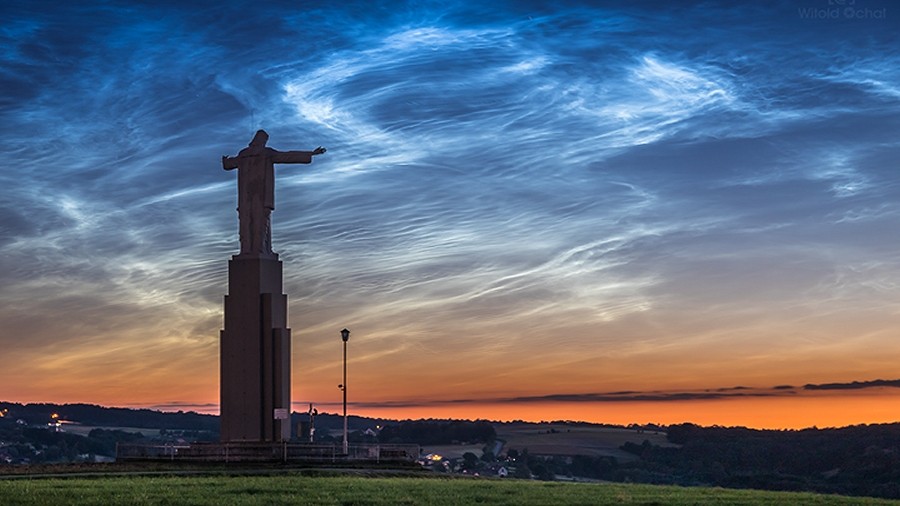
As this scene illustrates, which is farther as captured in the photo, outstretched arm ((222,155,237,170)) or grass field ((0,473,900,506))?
outstretched arm ((222,155,237,170))

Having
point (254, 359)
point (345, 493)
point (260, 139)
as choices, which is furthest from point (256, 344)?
point (345, 493)

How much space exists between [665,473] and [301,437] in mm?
60771

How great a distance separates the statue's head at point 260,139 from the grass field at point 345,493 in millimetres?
26188

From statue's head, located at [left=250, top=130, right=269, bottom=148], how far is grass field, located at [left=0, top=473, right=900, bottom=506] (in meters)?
26.2

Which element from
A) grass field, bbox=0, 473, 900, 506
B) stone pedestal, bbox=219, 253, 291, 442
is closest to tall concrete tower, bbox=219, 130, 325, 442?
stone pedestal, bbox=219, 253, 291, 442

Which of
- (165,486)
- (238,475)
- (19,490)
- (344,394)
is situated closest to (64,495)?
(19,490)

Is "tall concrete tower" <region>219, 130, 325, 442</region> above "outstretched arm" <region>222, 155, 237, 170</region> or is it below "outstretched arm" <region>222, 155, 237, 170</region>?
below

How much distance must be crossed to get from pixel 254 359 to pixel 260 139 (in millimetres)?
11837

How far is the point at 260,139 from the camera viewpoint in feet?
212

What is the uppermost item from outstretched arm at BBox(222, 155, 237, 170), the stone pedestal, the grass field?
outstretched arm at BBox(222, 155, 237, 170)

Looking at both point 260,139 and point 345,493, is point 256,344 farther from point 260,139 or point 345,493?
point 345,493

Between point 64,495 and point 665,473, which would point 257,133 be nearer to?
point 64,495

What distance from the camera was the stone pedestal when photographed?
62.1 m

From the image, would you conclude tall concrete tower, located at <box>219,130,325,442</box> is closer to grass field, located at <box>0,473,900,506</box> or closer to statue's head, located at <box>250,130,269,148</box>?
statue's head, located at <box>250,130,269,148</box>
